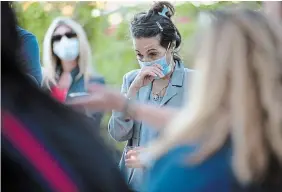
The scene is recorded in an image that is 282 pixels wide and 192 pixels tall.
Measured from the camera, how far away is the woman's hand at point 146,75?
275 cm

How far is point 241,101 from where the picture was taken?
1.35 meters

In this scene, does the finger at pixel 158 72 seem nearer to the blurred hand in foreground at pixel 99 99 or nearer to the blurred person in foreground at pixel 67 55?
the blurred person in foreground at pixel 67 55

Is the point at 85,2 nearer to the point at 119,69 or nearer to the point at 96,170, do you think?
the point at 119,69

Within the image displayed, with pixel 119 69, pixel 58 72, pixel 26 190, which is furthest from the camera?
pixel 119 69

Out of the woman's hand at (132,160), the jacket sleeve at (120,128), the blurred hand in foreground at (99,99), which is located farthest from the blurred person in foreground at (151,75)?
the blurred hand in foreground at (99,99)

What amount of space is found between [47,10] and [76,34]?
159cm

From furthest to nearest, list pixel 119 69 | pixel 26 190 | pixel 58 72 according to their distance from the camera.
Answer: pixel 119 69, pixel 58 72, pixel 26 190

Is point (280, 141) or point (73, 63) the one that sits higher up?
point (280, 141)

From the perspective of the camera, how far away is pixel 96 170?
1367mm

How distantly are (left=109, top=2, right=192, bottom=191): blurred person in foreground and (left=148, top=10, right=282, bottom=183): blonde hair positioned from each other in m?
1.30

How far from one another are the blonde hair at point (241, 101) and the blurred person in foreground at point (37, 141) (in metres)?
0.23

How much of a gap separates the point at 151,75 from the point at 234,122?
1416 millimetres

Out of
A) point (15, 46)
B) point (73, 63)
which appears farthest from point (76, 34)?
point (15, 46)

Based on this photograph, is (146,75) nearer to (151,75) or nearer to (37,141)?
(151,75)
